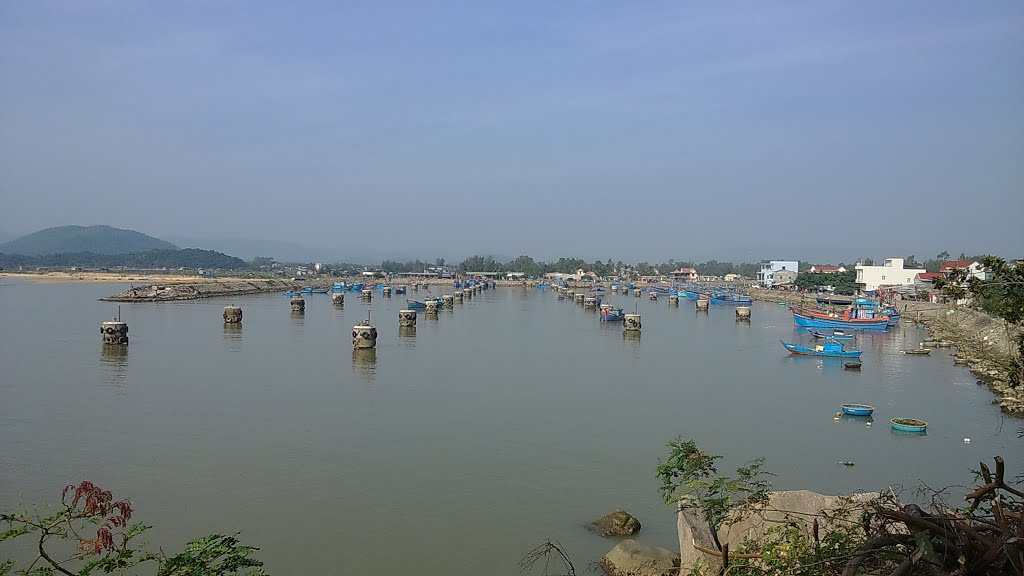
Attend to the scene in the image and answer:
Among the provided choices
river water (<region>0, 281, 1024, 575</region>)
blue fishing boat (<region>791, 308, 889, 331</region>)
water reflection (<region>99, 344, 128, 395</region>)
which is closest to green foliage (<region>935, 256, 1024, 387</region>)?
river water (<region>0, 281, 1024, 575</region>)

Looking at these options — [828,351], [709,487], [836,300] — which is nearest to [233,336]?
[828,351]

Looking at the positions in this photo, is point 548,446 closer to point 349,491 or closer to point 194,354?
point 349,491

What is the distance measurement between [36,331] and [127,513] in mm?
30283

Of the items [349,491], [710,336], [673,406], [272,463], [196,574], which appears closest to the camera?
[196,574]

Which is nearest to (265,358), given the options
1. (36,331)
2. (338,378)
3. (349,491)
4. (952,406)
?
(338,378)

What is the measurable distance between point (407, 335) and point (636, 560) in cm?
2486

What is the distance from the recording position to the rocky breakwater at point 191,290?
47.0 m

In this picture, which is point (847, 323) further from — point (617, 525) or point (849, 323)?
point (617, 525)

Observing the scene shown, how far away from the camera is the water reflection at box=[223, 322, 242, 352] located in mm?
25748

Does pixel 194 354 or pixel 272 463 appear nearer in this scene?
pixel 272 463

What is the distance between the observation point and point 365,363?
22547 mm

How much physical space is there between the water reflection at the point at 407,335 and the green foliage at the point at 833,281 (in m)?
37.7

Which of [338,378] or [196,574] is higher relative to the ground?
[196,574]

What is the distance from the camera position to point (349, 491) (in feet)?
32.9
